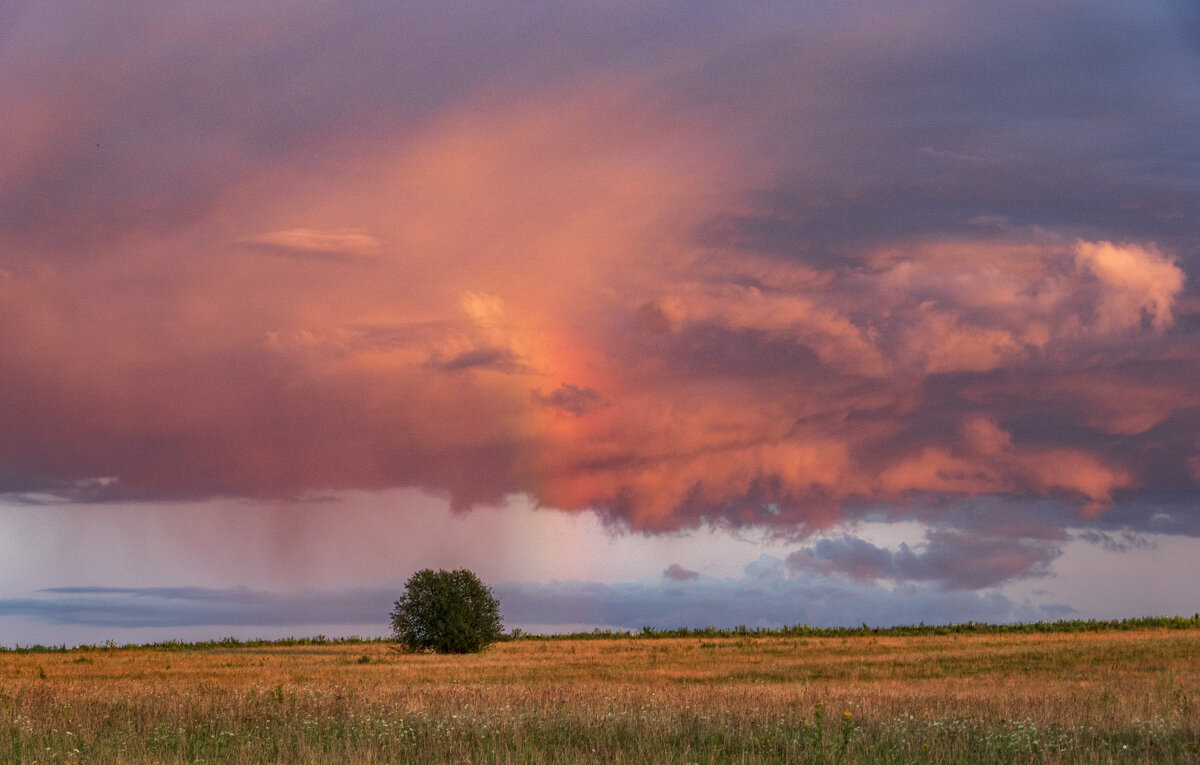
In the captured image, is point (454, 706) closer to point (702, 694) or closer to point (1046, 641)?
point (702, 694)

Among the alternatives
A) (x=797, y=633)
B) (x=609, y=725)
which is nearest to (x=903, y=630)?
(x=797, y=633)

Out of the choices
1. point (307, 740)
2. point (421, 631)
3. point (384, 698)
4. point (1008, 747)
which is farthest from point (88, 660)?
point (1008, 747)

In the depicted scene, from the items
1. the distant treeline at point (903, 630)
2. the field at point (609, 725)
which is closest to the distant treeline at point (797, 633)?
the distant treeline at point (903, 630)

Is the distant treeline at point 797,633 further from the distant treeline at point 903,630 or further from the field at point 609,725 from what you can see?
the field at point 609,725

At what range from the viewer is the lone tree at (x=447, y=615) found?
56312mm

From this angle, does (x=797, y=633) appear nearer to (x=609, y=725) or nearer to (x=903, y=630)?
(x=903, y=630)

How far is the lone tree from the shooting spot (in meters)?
56.3

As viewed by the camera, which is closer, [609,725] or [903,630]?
[609,725]

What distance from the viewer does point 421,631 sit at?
5722 centimetres

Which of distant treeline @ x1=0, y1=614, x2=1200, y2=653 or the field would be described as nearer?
the field

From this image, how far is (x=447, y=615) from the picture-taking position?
56.8m

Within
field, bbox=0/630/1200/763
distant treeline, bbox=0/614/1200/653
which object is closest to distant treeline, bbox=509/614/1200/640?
distant treeline, bbox=0/614/1200/653

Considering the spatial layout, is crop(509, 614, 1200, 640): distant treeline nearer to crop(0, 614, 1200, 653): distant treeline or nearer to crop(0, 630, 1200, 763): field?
crop(0, 614, 1200, 653): distant treeline

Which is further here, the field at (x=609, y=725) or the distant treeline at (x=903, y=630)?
the distant treeline at (x=903, y=630)
